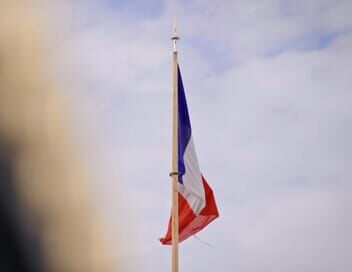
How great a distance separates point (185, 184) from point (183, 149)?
93 centimetres

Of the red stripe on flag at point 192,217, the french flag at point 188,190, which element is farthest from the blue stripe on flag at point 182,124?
the red stripe on flag at point 192,217

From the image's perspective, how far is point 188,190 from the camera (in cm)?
2220

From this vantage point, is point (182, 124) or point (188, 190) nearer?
point (188, 190)

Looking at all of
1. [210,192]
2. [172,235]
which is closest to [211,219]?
[210,192]

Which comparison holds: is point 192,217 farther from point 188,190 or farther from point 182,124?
point 182,124

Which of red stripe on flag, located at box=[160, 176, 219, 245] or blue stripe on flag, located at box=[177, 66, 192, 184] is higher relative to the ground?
blue stripe on flag, located at box=[177, 66, 192, 184]

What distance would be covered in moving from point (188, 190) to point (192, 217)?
0.83 metres

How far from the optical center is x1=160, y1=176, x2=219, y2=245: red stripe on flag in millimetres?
22453

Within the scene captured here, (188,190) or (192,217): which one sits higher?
(188,190)

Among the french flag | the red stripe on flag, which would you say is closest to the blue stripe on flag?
the french flag

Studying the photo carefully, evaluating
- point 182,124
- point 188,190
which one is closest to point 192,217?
point 188,190

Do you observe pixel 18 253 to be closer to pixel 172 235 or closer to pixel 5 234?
pixel 5 234

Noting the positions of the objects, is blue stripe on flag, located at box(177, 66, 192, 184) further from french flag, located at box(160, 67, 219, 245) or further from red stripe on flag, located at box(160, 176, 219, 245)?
red stripe on flag, located at box(160, 176, 219, 245)

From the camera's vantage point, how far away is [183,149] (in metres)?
22.5
